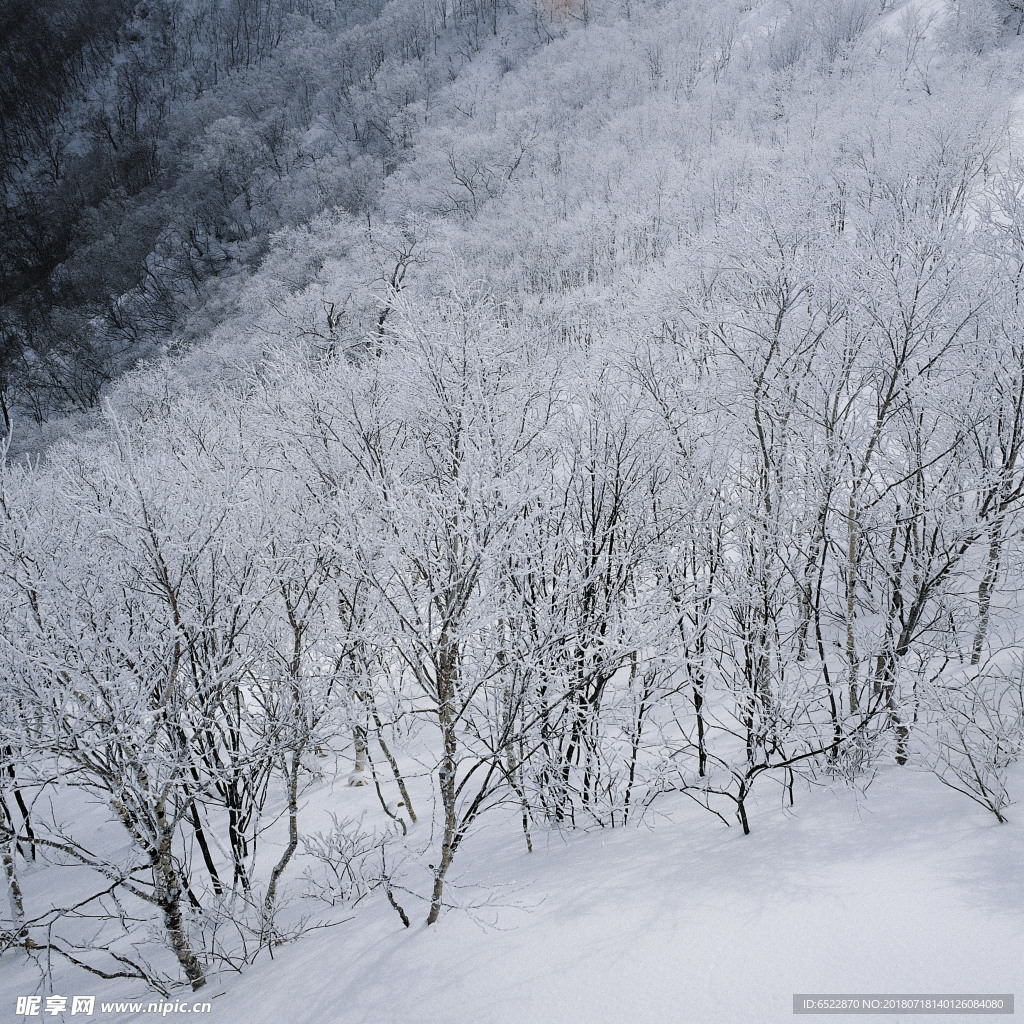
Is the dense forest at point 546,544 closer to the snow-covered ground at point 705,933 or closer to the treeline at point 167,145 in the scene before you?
the snow-covered ground at point 705,933

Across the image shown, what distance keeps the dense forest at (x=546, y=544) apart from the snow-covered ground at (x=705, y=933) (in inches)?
15.8

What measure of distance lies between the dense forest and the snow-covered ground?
1.32 ft

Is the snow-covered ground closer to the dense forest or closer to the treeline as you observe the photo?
the dense forest

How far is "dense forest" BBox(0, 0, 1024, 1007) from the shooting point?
502 cm

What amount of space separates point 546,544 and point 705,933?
338cm

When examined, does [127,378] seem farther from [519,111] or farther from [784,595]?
[519,111]

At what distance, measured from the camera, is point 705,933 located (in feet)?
13.2

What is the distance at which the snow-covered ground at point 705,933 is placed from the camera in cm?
350

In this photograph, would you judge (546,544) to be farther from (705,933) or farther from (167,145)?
(167,145)

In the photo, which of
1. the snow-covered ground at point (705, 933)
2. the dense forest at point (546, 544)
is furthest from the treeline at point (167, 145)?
the snow-covered ground at point (705, 933)

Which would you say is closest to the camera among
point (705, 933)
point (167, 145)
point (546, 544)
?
point (705, 933)

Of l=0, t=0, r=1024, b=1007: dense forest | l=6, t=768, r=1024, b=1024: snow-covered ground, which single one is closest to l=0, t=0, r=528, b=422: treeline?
l=0, t=0, r=1024, b=1007: dense forest

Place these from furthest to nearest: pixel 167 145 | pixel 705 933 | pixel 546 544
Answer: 1. pixel 167 145
2. pixel 546 544
3. pixel 705 933

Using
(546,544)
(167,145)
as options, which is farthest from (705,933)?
(167,145)
